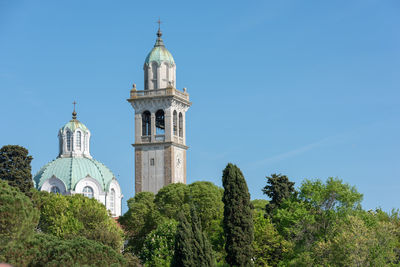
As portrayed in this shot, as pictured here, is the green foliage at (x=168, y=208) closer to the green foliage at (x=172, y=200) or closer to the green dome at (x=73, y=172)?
the green foliage at (x=172, y=200)

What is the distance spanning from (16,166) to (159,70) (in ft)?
90.0

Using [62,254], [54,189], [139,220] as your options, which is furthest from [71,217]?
[54,189]

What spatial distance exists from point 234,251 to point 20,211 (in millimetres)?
16890

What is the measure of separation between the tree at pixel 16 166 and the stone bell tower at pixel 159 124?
21.1m

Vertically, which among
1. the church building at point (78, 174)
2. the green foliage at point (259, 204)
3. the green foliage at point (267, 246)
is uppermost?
the church building at point (78, 174)

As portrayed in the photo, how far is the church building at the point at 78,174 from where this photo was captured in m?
103

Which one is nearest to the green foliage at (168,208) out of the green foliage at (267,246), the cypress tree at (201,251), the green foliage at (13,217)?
the green foliage at (267,246)

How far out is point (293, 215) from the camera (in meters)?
58.4

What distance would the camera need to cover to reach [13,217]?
44656 mm

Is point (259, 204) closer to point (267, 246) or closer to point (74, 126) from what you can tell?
point (267, 246)

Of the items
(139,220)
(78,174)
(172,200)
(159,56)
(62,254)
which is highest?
(159,56)

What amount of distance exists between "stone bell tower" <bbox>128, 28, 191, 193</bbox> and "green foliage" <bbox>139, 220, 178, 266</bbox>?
2518 cm

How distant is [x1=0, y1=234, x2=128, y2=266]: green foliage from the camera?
4944 cm

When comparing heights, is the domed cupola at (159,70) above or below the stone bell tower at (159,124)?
above
